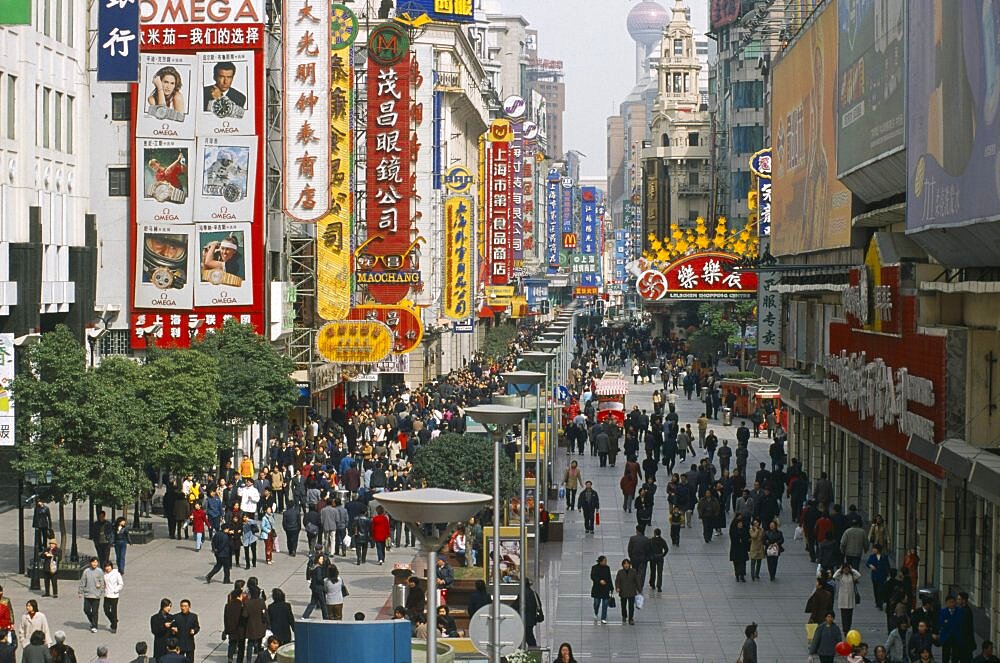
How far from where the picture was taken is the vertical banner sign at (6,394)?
2838 centimetres

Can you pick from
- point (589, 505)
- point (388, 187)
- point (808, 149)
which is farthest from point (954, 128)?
point (388, 187)

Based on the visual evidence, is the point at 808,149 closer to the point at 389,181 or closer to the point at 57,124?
the point at 57,124

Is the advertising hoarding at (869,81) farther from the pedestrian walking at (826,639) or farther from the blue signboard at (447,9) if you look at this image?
the blue signboard at (447,9)

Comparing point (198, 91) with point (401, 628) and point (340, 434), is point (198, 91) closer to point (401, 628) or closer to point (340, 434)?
point (340, 434)

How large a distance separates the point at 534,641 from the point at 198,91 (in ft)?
88.7

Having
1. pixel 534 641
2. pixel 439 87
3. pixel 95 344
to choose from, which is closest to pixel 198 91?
pixel 95 344

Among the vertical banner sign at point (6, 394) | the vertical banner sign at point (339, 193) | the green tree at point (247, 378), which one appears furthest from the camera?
the vertical banner sign at point (339, 193)

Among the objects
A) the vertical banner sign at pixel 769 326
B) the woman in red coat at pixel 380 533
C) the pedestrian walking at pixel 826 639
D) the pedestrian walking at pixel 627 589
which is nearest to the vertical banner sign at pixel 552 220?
the vertical banner sign at pixel 769 326

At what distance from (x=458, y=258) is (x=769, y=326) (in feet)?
97.9

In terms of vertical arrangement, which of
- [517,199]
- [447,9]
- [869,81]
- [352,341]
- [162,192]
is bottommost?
[352,341]

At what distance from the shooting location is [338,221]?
55875mm

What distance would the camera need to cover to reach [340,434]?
156 ft

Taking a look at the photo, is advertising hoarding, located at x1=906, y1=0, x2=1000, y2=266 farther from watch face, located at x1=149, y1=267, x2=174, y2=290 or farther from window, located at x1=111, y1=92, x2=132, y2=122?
window, located at x1=111, y1=92, x2=132, y2=122

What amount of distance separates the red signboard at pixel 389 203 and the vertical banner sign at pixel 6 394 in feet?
109
